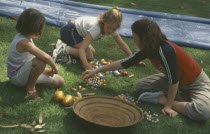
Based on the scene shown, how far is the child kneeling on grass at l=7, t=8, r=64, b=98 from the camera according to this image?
2988 millimetres

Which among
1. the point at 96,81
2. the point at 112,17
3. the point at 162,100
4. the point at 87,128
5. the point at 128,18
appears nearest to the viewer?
the point at 87,128

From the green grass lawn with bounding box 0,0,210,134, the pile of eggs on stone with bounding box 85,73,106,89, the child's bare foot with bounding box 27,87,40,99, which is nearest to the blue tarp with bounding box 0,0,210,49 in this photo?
the green grass lawn with bounding box 0,0,210,134

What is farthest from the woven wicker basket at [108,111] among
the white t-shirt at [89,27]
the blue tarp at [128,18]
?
the blue tarp at [128,18]

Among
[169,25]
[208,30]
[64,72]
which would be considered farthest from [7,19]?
[208,30]

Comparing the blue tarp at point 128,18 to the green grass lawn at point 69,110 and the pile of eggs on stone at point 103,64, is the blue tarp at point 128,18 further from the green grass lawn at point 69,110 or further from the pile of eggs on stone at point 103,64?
the pile of eggs on stone at point 103,64

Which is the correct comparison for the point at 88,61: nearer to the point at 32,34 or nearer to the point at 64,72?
the point at 64,72

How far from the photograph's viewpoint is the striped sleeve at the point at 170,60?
3008mm

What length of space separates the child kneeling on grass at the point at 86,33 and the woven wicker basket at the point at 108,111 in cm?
84

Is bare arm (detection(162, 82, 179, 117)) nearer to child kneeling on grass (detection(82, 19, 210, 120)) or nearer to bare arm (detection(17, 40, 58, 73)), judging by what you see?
child kneeling on grass (detection(82, 19, 210, 120))

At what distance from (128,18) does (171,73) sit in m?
2.67

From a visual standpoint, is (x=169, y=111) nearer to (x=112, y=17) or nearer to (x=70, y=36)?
(x=112, y=17)

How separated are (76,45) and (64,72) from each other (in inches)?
21.1

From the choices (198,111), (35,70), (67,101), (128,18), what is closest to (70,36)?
(35,70)

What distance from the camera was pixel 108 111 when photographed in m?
2.96
